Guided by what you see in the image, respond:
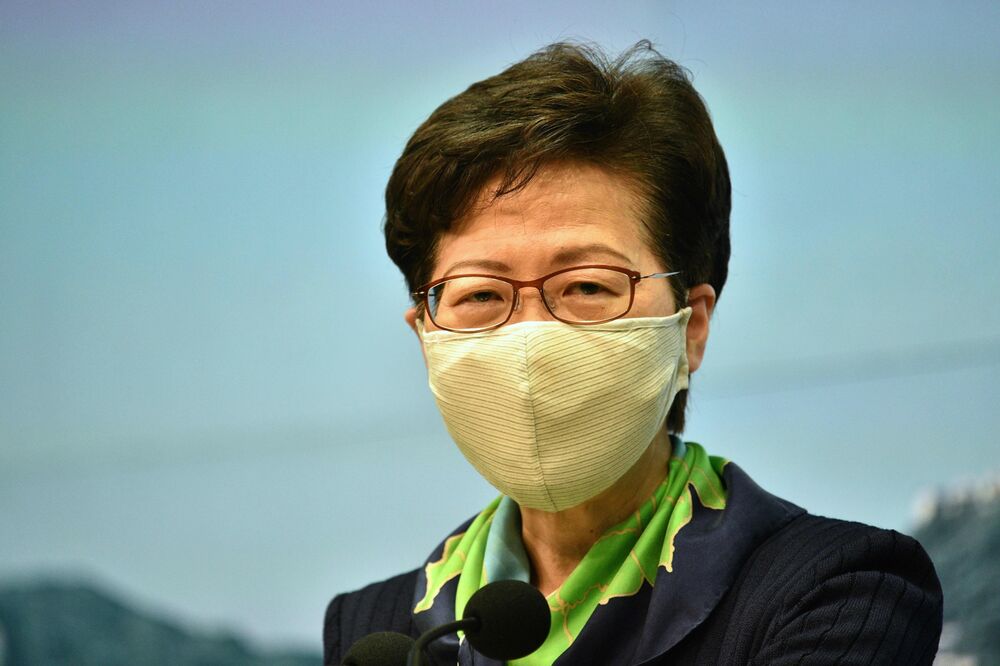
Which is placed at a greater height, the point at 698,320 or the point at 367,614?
the point at 698,320

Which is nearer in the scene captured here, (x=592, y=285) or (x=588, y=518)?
(x=592, y=285)

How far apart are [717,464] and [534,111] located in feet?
2.11

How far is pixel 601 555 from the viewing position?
1.87 m

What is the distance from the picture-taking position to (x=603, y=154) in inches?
73.9

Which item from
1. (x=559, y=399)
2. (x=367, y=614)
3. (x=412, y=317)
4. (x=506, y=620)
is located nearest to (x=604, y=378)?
(x=559, y=399)

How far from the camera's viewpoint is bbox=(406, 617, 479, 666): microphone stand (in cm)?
119

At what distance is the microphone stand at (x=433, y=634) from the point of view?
1.19m

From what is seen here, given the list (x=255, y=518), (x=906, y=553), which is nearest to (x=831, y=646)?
(x=906, y=553)

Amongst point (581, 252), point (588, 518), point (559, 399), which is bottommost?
point (588, 518)

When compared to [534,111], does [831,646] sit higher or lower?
lower

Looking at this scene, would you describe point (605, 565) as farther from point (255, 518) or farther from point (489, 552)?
point (255, 518)

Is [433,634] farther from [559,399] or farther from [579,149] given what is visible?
[579,149]

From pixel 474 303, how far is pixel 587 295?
167 mm

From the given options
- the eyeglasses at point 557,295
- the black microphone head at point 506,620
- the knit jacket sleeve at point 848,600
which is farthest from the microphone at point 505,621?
the eyeglasses at point 557,295
